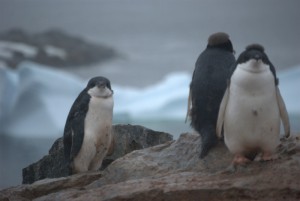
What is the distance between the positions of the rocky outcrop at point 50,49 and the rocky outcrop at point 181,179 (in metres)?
5.13

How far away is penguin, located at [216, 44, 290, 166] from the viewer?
8.05ft

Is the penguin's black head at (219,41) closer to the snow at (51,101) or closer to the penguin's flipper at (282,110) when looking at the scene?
the penguin's flipper at (282,110)

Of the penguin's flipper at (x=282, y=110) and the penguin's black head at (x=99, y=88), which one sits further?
the penguin's black head at (x=99, y=88)

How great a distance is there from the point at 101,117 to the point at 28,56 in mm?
4938

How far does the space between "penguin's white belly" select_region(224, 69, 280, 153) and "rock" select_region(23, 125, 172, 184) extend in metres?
0.92

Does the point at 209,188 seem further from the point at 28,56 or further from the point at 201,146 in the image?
the point at 28,56

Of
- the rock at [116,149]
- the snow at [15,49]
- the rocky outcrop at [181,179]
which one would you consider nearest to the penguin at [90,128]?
the rock at [116,149]

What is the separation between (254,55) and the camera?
2.45 metres

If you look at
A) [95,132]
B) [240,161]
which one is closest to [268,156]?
[240,161]

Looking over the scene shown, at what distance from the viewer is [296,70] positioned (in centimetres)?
652

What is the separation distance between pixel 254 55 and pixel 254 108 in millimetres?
190

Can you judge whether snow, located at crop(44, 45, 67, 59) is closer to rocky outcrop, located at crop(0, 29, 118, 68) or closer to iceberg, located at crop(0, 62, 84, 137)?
rocky outcrop, located at crop(0, 29, 118, 68)

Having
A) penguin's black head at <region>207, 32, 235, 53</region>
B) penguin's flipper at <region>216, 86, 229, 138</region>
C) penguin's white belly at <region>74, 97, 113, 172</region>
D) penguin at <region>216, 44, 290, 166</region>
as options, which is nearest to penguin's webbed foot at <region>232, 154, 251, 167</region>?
penguin at <region>216, 44, 290, 166</region>

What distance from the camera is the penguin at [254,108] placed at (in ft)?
8.05
